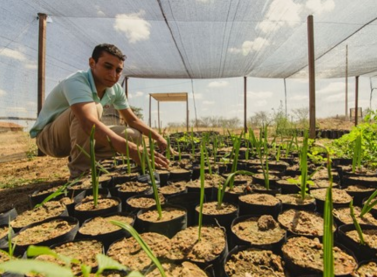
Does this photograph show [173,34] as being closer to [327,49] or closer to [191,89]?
[327,49]

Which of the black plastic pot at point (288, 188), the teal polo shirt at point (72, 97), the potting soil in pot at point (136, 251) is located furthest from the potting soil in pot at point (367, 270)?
the teal polo shirt at point (72, 97)

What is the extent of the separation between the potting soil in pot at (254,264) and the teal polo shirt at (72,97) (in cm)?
146

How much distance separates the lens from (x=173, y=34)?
418 centimetres

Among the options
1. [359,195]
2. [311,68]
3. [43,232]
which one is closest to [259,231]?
[359,195]

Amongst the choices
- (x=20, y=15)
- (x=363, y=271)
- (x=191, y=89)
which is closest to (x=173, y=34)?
(x=20, y=15)

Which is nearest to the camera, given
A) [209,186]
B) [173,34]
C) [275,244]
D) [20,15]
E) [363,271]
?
[363,271]

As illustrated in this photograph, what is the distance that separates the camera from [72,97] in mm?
1685

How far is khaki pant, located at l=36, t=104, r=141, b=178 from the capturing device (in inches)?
76.4

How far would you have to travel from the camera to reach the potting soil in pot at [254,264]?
2.03ft

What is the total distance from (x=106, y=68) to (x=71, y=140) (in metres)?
0.68

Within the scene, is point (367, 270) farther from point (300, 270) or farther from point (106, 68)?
point (106, 68)

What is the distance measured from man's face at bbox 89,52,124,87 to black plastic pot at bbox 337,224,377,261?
5.93 ft

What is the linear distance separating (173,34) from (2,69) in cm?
264

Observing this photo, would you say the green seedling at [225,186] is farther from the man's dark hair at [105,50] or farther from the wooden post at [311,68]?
the wooden post at [311,68]
